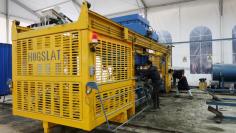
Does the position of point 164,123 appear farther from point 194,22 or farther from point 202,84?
point 194,22

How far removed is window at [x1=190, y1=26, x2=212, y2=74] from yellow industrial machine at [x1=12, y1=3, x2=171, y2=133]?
8221 millimetres

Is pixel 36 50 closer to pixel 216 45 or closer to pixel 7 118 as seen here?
pixel 7 118

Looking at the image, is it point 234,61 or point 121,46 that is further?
point 234,61

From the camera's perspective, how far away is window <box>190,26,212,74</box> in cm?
1066

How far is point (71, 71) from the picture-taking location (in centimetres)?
292

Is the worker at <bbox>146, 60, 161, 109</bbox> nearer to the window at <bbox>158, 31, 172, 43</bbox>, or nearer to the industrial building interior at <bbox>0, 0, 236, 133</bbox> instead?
the industrial building interior at <bbox>0, 0, 236, 133</bbox>

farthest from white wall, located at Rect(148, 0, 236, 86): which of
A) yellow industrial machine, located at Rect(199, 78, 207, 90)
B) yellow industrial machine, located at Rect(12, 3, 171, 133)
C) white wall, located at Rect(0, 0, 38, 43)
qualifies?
white wall, located at Rect(0, 0, 38, 43)

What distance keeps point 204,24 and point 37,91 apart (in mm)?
10327

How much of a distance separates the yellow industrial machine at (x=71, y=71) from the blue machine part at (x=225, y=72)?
653 centimetres

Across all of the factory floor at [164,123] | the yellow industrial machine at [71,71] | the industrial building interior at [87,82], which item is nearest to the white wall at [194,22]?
the industrial building interior at [87,82]

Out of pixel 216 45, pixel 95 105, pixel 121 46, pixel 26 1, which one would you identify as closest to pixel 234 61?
pixel 216 45

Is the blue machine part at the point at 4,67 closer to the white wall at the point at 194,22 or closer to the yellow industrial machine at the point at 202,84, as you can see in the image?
the white wall at the point at 194,22

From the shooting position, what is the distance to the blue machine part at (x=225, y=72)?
8519 mm

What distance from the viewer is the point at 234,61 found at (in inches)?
400
